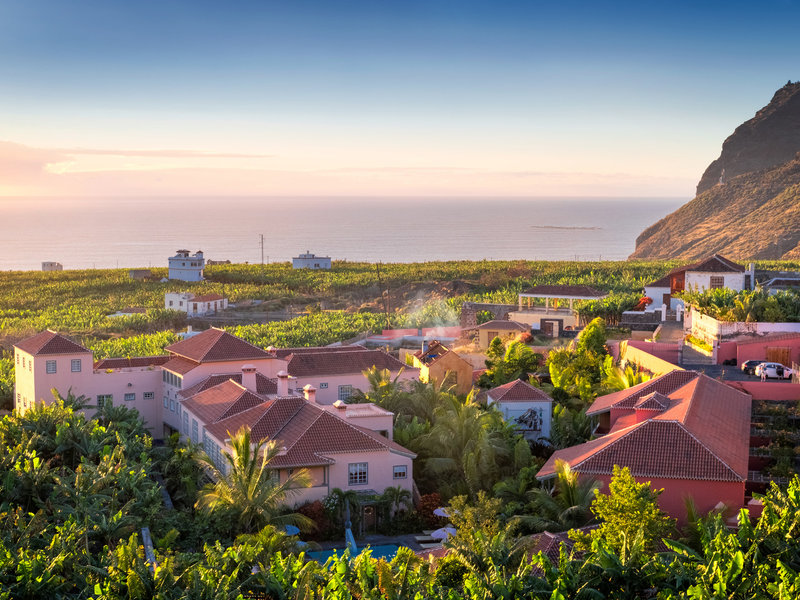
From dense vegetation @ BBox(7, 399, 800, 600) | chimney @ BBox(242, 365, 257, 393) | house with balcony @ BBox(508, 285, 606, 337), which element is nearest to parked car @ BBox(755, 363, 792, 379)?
dense vegetation @ BBox(7, 399, 800, 600)

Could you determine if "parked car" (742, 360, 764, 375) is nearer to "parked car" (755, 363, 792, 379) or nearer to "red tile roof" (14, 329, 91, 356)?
"parked car" (755, 363, 792, 379)

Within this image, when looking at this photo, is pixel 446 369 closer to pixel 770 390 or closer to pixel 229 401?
pixel 229 401

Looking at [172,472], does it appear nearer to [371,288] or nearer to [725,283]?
[725,283]

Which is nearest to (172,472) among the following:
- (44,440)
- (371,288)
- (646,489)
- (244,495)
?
(44,440)

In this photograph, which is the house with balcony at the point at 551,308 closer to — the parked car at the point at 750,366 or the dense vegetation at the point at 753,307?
the dense vegetation at the point at 753,307

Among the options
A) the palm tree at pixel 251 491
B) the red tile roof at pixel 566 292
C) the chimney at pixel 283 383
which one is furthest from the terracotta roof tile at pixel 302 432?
the red tile roof at pixel 566 292

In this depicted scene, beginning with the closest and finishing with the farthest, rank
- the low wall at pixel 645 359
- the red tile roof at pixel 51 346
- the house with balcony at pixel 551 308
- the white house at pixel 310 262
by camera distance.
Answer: the low wall at pixel 645 359, the red tile roof at pixel 51 346, the house with balcony at pixel 551 308, the white house at pixel 310 262
